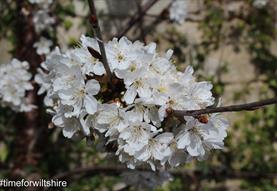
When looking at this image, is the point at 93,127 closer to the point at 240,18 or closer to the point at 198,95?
the point at 198,95

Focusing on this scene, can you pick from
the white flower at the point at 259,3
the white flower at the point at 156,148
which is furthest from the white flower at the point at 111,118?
the white flower at the point at 259,3

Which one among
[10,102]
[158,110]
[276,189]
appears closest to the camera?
[158,110]

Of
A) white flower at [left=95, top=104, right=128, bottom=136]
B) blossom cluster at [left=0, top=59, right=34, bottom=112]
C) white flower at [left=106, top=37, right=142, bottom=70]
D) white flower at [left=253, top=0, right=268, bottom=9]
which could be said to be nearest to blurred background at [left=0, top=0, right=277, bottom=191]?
white flower at [left=253, top=0, right=268, bottom=9]

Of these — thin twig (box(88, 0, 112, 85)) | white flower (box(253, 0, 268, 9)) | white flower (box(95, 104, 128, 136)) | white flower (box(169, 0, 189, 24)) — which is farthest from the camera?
white flower (box(253, 0, 268, 9))

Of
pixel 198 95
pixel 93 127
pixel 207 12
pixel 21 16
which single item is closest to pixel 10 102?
pixel 21 16

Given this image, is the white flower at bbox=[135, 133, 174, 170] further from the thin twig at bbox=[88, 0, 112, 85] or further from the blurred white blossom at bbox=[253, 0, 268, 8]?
the blurred white blossom at bbox=[253, 0, 268, 8]

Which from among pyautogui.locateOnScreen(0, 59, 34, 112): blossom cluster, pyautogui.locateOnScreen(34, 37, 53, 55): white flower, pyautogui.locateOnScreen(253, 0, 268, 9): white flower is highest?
pyautogui.locateOnScreen(253, 0, 268, 9): white flower
